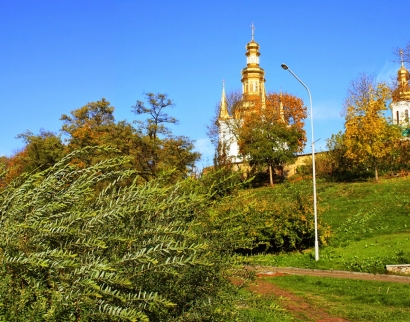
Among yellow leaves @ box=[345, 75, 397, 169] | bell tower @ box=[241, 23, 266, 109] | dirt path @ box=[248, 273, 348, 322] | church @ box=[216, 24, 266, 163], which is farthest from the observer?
bell tower @ box=[241, 23, 266, 109]

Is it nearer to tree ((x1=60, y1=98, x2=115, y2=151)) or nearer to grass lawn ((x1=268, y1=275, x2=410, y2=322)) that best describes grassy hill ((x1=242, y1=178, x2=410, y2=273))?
grass lawn ((x1=268, y1=275, x2=410, y2=322))

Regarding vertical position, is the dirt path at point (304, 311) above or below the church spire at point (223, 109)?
below

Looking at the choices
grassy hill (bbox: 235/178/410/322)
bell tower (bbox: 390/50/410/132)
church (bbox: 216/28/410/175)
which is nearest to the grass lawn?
grassy hill (bbox: 235/178/410/322)

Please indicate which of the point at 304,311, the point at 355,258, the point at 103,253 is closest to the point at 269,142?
the point at 355,258

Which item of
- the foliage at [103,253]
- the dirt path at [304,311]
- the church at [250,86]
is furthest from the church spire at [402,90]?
the foliage at [103,253]

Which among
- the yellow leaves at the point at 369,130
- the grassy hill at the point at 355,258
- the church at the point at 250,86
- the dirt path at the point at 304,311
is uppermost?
the church at the point at 250,86

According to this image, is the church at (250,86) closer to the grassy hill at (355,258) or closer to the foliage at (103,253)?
the grassy hill at (355,258)

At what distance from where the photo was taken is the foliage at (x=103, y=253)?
2420mm

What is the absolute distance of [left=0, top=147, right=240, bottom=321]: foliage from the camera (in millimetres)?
2420

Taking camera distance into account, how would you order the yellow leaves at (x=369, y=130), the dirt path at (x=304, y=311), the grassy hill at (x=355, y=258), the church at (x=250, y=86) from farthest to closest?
the church at (x=250, y=86) < the yellow leaves at (x=369, y=130) < the dirt path at (x=304, y=311) < the grassy hill at (x=355, y=258)

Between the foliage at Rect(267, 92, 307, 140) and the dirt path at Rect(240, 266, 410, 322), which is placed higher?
the foliage at Rect(267, 92, 307, 140)

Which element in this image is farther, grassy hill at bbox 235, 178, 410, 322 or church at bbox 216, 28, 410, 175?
church at bbox 216, 28, 410, 175

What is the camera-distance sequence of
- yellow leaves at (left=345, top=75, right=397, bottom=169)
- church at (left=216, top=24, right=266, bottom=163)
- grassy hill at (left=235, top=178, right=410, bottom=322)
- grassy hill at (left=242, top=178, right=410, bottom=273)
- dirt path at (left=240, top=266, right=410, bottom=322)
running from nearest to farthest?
dirt path at (left=240, top=266, right=410, bottom=322) < grassy hill at (left=235, top=178, right=410, bottom=322) < grassy hill at (left=242, top=178, right=410, bottom=273) < yellow leaves at (left=345, top=75, right=397, bottom=169) < church at (left=216, top=24, right=266, bottom=163)

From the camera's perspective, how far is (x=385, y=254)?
16.9 meters
